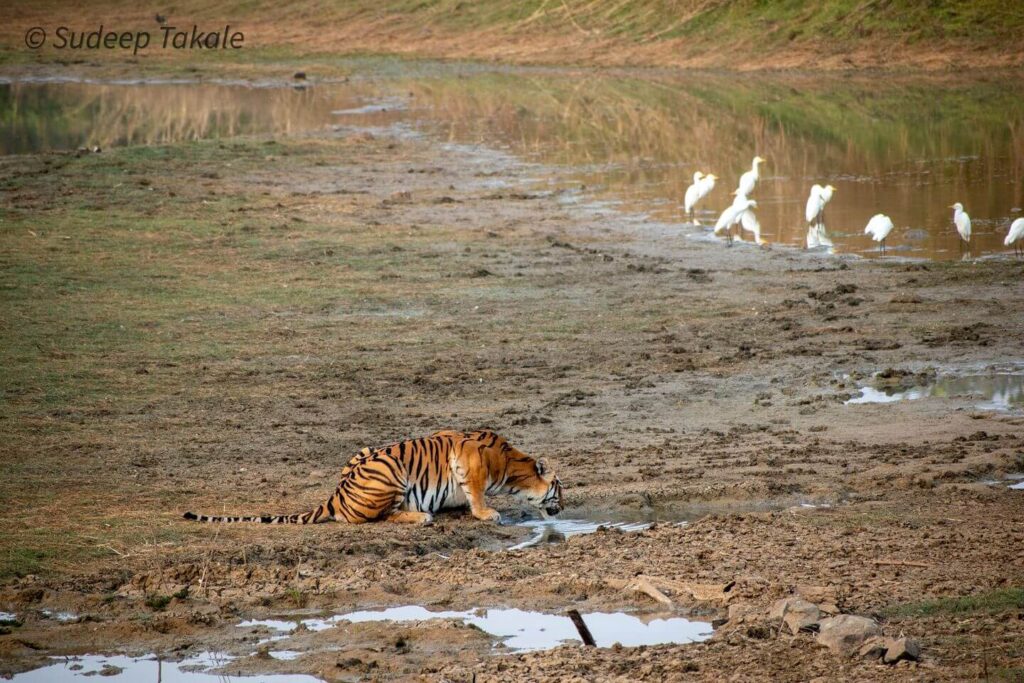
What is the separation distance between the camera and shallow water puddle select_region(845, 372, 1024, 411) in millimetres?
11344

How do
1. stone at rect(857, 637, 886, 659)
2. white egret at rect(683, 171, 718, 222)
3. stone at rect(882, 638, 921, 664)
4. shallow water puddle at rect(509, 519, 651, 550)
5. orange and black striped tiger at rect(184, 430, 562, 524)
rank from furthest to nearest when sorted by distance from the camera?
white egret at rect(683, 171, 718, 222) < orange and black striped tiger at rect(184, 430, 562, 524) < shallow water puddle at rect(509, 519, 651, 550) < stone at rect(857, 637, 886, 659) < stone at rect(882, 638, 921, 664)

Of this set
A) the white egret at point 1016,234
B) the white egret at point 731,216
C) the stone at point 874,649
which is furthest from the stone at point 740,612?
the white egret at point 731,216

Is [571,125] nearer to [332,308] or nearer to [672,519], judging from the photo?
[332,308]

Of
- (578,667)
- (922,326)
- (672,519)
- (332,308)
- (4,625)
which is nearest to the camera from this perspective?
(578,667)

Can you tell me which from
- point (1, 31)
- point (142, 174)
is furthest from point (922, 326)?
point (1, 31)

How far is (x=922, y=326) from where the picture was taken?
45.4ft

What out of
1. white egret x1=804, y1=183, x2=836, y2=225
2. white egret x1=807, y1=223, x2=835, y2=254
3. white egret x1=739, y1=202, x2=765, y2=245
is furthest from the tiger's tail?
white egret x1=804, y1=183, x2=836, y2=225

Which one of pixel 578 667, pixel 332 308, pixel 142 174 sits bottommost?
pixel 578 667

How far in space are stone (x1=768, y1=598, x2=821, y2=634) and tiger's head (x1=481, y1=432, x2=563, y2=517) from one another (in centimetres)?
243

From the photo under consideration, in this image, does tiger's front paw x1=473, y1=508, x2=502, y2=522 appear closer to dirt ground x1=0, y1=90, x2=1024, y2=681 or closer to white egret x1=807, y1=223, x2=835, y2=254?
dirt ground x1=0, y1=90, x2=1024, y2=681

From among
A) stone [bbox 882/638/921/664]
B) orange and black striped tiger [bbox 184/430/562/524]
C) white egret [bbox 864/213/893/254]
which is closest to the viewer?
stone [bbox 882/638/921/664]

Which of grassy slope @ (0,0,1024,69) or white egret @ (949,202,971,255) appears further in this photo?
grassy slope @ (0,0,1024,69)

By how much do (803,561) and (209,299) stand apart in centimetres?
968

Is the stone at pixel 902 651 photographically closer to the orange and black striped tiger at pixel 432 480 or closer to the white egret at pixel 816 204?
the orange and black striped tiger at pixel 432 480
